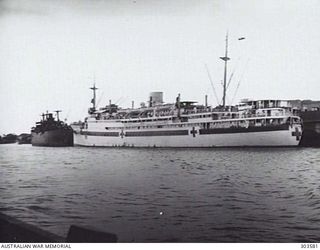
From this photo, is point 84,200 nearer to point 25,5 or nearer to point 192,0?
point 25,5

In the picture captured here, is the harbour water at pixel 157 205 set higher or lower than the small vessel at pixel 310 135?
lower

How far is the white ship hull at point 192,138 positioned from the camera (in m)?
12.6

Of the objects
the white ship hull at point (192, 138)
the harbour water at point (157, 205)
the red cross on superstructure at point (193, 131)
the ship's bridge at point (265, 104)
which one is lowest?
the harbour water at point (157, 205)

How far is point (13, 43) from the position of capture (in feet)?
10.2

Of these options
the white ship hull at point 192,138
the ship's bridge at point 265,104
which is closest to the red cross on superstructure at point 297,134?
the white ship hull at point 192,138

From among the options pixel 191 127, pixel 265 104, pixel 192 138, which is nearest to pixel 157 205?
pixel 265 104

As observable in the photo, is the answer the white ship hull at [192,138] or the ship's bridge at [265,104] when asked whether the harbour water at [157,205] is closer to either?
the ship's bridge at [265,104]

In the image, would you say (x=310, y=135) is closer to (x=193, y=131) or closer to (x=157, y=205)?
(x=193, y=131)

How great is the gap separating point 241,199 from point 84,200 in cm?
158

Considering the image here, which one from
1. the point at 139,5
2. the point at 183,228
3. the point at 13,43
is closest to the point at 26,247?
the point at 183,228

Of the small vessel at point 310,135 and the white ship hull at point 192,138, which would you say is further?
the small vessel at point 310,135

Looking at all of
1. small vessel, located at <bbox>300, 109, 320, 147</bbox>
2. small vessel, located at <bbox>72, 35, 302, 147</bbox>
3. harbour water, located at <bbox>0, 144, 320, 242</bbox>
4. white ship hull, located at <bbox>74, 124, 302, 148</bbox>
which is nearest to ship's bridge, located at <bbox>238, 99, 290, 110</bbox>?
small vessel, located at <bbox>72, 35, 302, 147</bbox>

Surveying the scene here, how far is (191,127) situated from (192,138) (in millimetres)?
478

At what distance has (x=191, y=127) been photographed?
14641 millimetres
